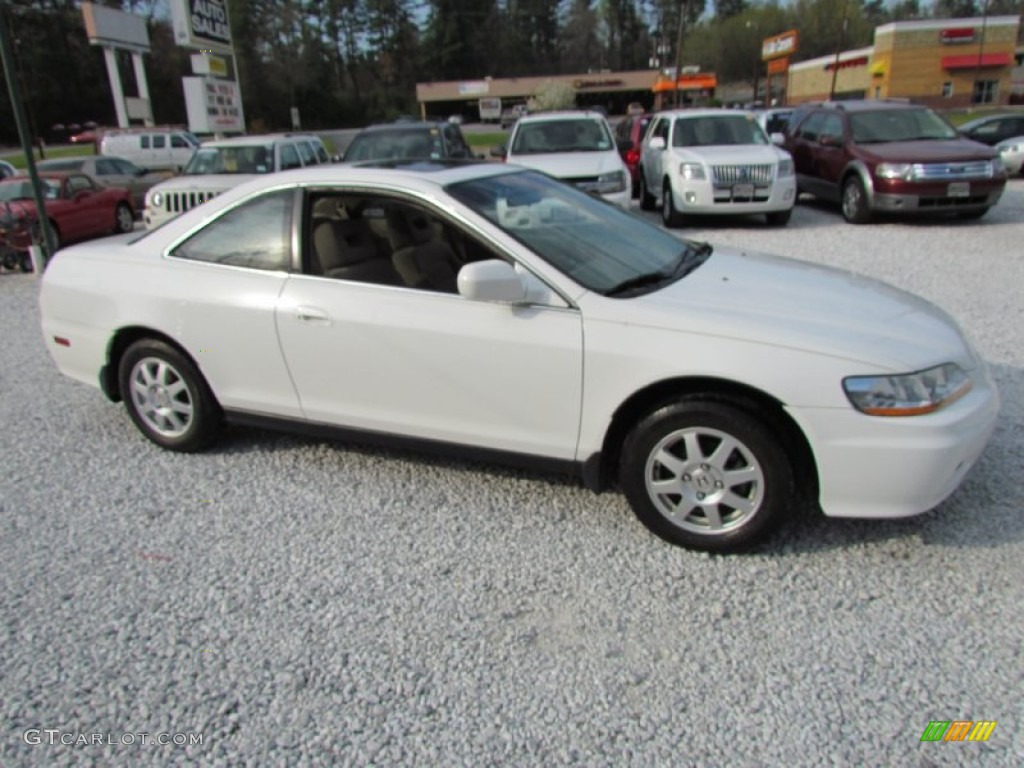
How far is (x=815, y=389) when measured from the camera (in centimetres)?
280

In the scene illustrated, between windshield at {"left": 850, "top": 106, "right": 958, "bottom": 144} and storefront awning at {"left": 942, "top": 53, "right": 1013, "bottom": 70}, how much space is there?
2241 inches

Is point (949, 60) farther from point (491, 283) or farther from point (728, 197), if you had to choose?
point (491, 283)

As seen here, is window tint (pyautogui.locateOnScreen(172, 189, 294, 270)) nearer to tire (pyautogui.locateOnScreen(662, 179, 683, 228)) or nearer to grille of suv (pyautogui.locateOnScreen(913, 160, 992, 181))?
tire (pyautogui.locateOnScreen(662, 179, 683, 228))

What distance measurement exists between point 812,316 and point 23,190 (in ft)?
42.6

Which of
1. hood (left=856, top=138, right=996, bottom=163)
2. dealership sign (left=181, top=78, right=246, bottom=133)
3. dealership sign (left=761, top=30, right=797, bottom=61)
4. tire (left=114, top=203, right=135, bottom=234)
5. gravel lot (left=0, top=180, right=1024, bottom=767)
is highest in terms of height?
dealership sign (left=761, top=30, right=797, bottom=61)

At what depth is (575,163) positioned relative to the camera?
10750 millimetres

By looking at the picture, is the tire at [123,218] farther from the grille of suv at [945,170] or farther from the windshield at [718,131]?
the grille of suv at [945,170]

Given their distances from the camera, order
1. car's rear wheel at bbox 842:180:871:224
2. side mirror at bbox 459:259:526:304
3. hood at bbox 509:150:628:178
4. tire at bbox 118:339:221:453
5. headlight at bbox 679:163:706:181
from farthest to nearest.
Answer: car's rear wheel at bbox 842:180:871:224 < headlight at bbox 679:163:706:181 < hood at bbox 509:150:628:178 < tire at bbox 118:339:221:453 < side mirror at bbox 459:259:526:304

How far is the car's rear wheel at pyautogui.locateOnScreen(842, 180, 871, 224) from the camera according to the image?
11.1 m

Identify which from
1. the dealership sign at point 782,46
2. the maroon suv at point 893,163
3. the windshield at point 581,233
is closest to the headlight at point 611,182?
the maroon suv at point 893,163

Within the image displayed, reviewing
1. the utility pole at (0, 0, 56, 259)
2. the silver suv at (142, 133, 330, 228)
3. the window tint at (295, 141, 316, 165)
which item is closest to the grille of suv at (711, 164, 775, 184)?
the silver suv at (142, 133, 330, 228)

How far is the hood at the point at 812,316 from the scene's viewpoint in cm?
288

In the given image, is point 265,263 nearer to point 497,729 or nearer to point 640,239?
point 640,239

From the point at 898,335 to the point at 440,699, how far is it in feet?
7.30
